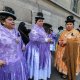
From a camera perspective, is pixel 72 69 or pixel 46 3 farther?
pixel 46 3

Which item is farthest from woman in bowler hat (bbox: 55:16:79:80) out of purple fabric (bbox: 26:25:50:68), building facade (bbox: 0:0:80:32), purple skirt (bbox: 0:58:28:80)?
purple skirt (bbox: 0:58:28:80)

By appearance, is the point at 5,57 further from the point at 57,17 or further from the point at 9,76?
the point at 57,17

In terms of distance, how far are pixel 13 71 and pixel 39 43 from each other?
2.06m

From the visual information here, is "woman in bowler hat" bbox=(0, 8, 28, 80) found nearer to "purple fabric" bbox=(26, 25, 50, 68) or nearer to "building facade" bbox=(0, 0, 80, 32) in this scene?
"purple fabric" bbox=(26, 25, 50, 68)

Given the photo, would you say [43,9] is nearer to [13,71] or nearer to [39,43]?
[39,43]

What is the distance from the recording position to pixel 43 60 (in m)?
6.25

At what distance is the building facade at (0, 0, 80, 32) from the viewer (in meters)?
9.15

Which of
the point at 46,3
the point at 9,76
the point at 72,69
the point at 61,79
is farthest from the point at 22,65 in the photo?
the point at 46,3

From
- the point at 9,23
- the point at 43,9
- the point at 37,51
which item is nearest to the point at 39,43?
the point at 37,51

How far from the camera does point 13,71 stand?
165 inches

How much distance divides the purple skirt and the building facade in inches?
153

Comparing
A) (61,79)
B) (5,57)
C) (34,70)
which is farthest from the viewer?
(61,79)

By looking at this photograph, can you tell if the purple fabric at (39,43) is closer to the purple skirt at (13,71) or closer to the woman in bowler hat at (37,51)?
the woman in bowler hat at (37,51)

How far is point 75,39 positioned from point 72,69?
802mm
